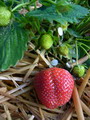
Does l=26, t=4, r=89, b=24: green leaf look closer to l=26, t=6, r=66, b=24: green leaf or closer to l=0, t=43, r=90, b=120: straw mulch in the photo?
l=26, t=6, r=66, b=24: green leaf

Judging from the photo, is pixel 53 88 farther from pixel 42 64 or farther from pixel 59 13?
pixel 59 13

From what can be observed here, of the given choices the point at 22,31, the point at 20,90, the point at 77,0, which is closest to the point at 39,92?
the point at 20,90

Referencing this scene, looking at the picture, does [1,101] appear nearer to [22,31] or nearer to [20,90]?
[20,90]

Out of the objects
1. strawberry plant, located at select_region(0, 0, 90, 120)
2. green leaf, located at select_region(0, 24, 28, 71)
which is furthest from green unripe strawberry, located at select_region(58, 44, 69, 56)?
green leaf, located at select_region(0, 24, 28, 71)

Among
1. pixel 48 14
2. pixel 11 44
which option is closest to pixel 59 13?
pixel 48 14

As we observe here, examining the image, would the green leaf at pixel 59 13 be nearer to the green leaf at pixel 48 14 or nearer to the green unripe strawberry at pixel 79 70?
the green leaf at pixel 48 14
